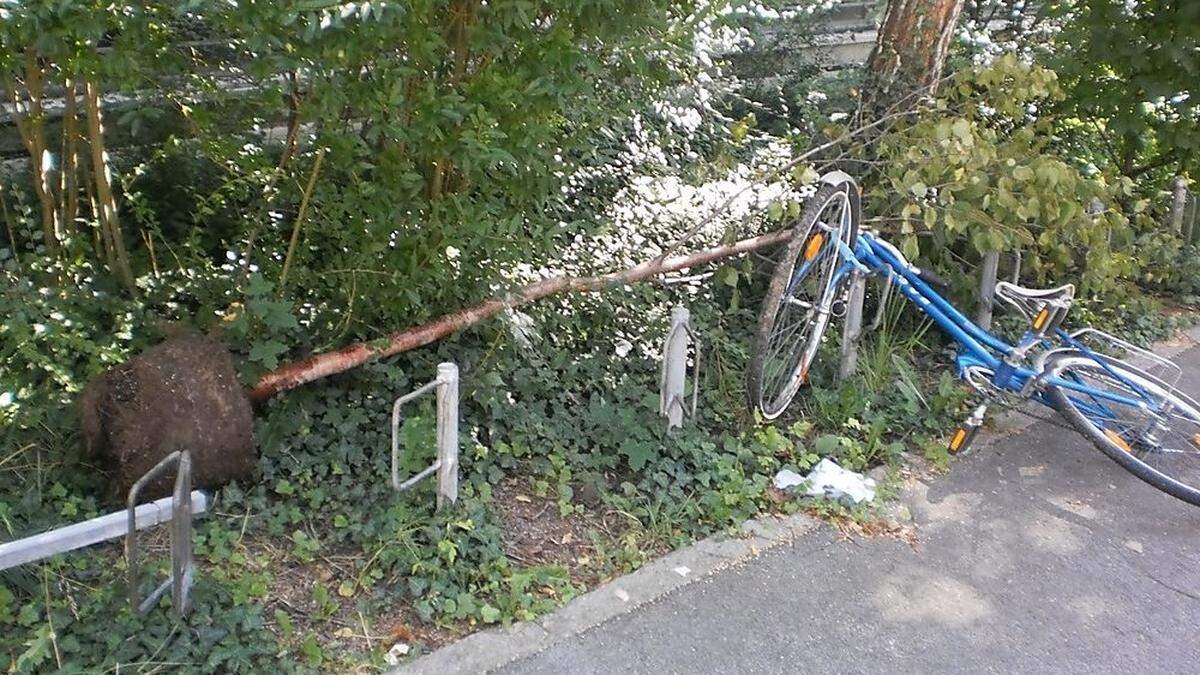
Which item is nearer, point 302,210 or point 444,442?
point 444,442

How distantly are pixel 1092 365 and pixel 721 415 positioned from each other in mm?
1577

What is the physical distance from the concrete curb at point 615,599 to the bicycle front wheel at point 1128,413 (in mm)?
777

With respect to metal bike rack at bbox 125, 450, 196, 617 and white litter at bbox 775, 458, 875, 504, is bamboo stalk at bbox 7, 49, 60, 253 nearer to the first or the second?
metal bike rack at bbox 125, 450, 196, 617

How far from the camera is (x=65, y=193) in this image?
4.17 meters

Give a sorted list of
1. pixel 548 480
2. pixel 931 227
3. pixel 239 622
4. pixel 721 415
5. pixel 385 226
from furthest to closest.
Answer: pixel 931 227
pixel 721 415
pixel 548 480
pixel 385 226
pixel 239 622

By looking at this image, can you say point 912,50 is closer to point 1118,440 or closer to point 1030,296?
point 1030,296

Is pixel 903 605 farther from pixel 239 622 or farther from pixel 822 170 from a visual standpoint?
pixel 822 170

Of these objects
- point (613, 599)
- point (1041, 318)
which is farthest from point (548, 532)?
point (1041, 318)

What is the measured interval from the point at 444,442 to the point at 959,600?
6.11 ft

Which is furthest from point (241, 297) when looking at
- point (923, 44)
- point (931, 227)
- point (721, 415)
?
point (923, 44)

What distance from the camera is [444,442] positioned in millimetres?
3525

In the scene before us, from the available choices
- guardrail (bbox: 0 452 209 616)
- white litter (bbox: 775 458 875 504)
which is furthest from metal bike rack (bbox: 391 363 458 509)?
white litter (bbox: 775 458 875 504)

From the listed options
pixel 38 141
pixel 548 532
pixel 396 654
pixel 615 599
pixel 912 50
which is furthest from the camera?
pixel 912 50

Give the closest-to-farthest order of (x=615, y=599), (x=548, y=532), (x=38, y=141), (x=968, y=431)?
1. (x=615, y=599)
2. (x=548, y=532)
3. (x=38, y=141)
4. (x=968, y=431)
